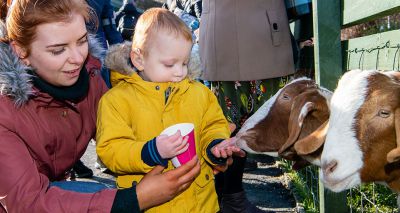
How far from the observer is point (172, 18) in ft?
7.90

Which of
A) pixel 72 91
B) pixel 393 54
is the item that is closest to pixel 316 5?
pixel 393 54

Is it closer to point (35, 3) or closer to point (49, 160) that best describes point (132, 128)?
point (49, 160)

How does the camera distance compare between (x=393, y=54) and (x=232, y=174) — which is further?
(x=232, y=174)

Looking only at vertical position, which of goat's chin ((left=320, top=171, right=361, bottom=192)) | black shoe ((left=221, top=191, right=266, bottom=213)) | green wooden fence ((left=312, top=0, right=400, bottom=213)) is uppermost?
green wooden fence ((left=312, top=0, right=400, bottom=213))

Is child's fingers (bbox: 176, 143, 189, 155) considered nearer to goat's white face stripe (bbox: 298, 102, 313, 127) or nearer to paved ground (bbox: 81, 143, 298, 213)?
goat's white face stripe (bbox: 298, 102, 313, 127)

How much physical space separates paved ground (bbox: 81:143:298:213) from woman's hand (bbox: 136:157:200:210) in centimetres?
208

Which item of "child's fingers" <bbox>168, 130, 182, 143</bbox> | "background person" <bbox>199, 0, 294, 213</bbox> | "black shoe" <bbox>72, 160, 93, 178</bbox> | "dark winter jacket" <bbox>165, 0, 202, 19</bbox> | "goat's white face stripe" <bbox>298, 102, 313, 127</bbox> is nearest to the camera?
"child's fingers" <bbox>168, 130, 182, 143</bbox>

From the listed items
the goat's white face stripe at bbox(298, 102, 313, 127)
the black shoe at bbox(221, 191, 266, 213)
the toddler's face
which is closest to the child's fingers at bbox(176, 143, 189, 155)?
the toddler's face

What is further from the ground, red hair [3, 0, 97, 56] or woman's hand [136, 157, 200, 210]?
red hair [3, 0, 97, 56]

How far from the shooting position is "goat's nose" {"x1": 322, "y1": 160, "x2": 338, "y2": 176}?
6.64 ft

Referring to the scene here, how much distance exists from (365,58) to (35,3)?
1783 millimetres

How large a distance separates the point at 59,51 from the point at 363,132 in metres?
1.36

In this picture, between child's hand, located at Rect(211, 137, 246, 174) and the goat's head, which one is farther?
child's hand, located at Rect(211, 137, 246, 174)

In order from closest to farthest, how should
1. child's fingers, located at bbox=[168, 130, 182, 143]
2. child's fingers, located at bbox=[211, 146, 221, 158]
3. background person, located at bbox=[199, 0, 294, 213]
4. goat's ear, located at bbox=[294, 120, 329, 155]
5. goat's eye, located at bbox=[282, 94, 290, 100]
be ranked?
child's fingers, located at bbox=[168, 130, 182, 143], goat's ear, located at bbox=[294, 120, 329, 155], child's fingers, located at bbox=[211, 146, 221, 158], goat's eye, located at bbox=[282, 94, 290, 100], background person, located at bbox=[199, 0, 294, 213]
